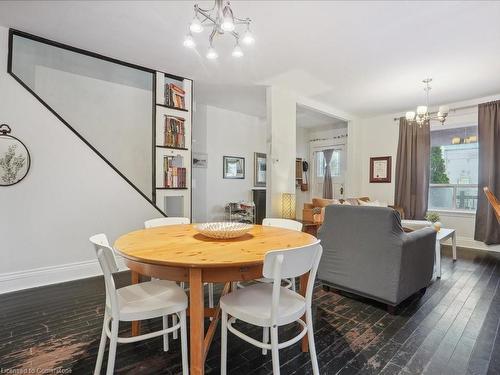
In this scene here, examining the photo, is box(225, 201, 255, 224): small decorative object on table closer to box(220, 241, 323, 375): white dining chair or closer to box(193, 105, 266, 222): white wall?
box(193, 105, 266, 222): white wall

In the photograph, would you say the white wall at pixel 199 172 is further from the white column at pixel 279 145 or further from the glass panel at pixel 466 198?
the glass panel at pixel 466 198

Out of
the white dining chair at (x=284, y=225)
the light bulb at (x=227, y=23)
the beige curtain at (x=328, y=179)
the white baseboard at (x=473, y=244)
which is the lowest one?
the white baseboard at (x=473, y=244)

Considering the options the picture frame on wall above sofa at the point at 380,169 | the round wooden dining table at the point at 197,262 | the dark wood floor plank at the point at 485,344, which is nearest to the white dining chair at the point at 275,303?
the round wooden dining table at the point at 197,262

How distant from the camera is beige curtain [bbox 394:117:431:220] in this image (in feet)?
16.7

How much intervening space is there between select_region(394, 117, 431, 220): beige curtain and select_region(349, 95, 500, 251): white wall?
223 mm

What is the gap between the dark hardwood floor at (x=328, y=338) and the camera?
1.60m

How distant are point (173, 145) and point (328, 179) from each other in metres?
4.33

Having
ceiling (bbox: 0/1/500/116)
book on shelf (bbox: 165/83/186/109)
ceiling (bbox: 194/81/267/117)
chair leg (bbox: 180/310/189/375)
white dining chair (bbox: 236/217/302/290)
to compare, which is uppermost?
ceiling (bbox: 194/81/267/117)

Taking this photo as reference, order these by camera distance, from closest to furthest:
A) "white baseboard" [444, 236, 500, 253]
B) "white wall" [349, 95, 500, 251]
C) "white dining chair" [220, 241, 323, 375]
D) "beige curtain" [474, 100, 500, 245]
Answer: "white dining chair" [220, 241, 323, 375]
"beige curtain" [474, 100, 500, 245]
"white baseboard" [444, 236, 500, 253]
"white wall" [349, 95, 500, 251]

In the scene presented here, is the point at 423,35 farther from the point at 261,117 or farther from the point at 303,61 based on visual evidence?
the point at 261,117

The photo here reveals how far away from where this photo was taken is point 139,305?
54.7 inches

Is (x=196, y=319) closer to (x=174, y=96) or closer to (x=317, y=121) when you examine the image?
(x=174, y=96)

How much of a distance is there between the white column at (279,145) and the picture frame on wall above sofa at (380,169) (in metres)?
2.57

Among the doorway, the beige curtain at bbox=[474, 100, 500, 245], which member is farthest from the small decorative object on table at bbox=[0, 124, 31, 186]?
the beige curtain at bbox=[474, 100, 500, 245]
